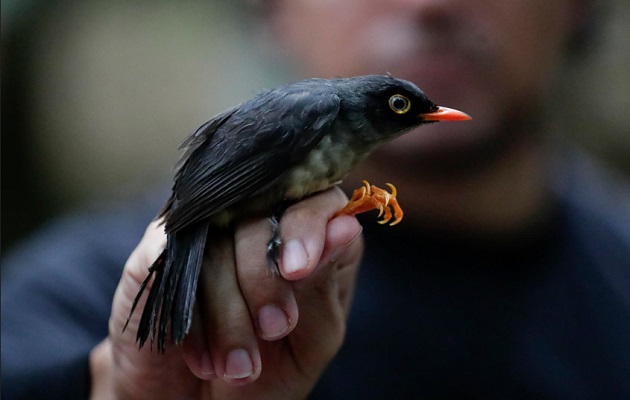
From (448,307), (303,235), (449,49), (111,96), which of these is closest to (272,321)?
(303,235)

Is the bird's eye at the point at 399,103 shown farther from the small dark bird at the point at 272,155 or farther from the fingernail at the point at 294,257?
the fingernail at the point at 294,257

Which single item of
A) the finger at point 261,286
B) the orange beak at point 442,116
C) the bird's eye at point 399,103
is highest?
the bird's eye at point 399,103

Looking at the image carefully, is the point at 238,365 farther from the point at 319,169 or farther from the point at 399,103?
the point at 399,103

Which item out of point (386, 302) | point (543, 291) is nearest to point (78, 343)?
point (386, 302)

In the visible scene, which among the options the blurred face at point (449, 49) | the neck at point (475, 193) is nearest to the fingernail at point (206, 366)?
the blurred face at point (449, 49)

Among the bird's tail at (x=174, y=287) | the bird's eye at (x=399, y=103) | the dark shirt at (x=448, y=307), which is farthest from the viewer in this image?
the dark shirt at (x=448, y=307)

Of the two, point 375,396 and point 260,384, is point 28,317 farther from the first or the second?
point 375,396
